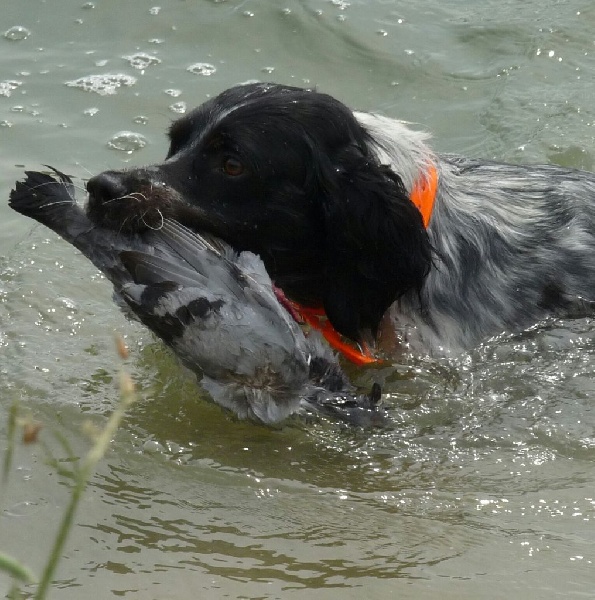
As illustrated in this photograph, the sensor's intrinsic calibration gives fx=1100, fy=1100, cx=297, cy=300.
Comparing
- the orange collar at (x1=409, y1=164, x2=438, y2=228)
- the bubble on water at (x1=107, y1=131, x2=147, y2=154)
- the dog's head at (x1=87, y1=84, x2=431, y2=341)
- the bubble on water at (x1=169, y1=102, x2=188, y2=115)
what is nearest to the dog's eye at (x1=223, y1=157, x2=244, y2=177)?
the dog's head at (x1=87, y1=84, x2=431, y2=341)

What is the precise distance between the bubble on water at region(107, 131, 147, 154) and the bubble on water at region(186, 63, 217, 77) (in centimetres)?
83

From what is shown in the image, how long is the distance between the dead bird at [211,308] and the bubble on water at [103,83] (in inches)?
123

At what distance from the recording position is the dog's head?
12.9 feet

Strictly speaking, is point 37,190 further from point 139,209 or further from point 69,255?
point 69,255

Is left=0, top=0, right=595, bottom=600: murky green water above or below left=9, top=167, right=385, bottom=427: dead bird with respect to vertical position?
below

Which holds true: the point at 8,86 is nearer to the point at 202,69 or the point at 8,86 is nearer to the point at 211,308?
the point at 202,69

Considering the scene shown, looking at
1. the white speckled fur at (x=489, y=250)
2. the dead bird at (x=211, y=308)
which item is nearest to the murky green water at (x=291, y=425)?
the white speckled fur at (x=489, y=250)

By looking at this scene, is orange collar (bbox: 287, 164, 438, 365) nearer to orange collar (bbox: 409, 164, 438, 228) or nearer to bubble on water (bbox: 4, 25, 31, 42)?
orange collar (bbox: 409, 164, 438, 228)

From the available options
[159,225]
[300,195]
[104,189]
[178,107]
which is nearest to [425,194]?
[300,195]

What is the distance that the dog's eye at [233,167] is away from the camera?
12.9ft

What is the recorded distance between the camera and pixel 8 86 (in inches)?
262

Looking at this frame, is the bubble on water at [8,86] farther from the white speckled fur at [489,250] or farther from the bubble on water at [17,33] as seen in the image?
the white speckled fur at [489,250]

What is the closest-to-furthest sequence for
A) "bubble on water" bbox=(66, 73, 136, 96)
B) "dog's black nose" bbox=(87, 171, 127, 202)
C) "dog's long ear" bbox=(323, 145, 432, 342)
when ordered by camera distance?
"dog's black nose" bbox=(87, 171, 127, 202) → "dog's long ear" bbox=(323, 145, 432, 342) → "bubble on water" bbox=(66, 73, 136, 96)

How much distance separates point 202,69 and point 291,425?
365cm
